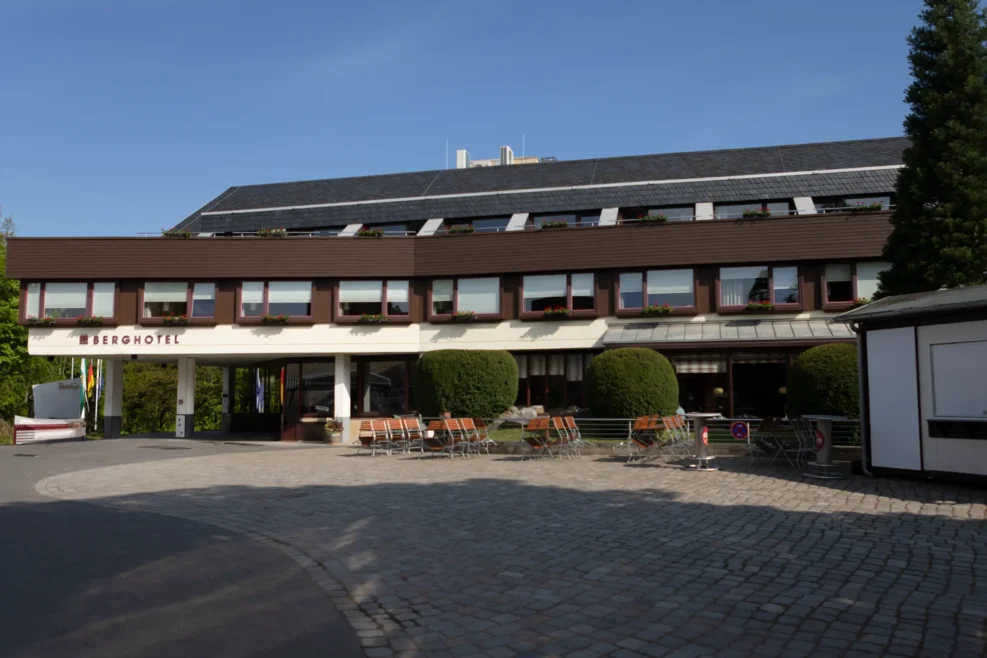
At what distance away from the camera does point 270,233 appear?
89.2 feet

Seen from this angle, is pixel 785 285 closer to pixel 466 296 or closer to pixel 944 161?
pixel 944 161

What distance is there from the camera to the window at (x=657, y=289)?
2548 cm

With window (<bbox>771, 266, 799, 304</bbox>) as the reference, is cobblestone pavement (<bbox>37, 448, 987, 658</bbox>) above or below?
below

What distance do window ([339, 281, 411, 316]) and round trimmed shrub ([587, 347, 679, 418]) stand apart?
9.67 metres

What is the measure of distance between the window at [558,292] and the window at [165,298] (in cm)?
1190

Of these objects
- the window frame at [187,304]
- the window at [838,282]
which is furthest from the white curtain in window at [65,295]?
the window at [838,282]

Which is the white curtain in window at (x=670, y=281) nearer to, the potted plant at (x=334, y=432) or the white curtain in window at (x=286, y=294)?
the potted plant at (x=334, y=432)

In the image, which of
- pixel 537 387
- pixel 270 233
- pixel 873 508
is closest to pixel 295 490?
pixel 873 508

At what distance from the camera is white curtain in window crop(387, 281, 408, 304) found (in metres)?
27.3

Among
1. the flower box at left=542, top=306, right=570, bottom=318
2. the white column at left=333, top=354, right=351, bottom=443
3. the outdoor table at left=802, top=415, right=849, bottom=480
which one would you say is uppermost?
the flower box at left=542, top=306, right=570, bottom=318

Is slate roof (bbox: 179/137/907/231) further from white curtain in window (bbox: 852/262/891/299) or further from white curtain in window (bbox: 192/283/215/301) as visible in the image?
white curtain in window (bbox: 192/283/215/301)

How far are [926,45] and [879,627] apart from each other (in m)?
16.2

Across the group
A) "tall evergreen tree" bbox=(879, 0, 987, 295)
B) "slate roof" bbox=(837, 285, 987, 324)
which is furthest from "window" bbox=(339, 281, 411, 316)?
"slate roof" bbox=(837, 285, 987, 324)

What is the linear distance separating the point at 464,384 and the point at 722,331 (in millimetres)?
8436
